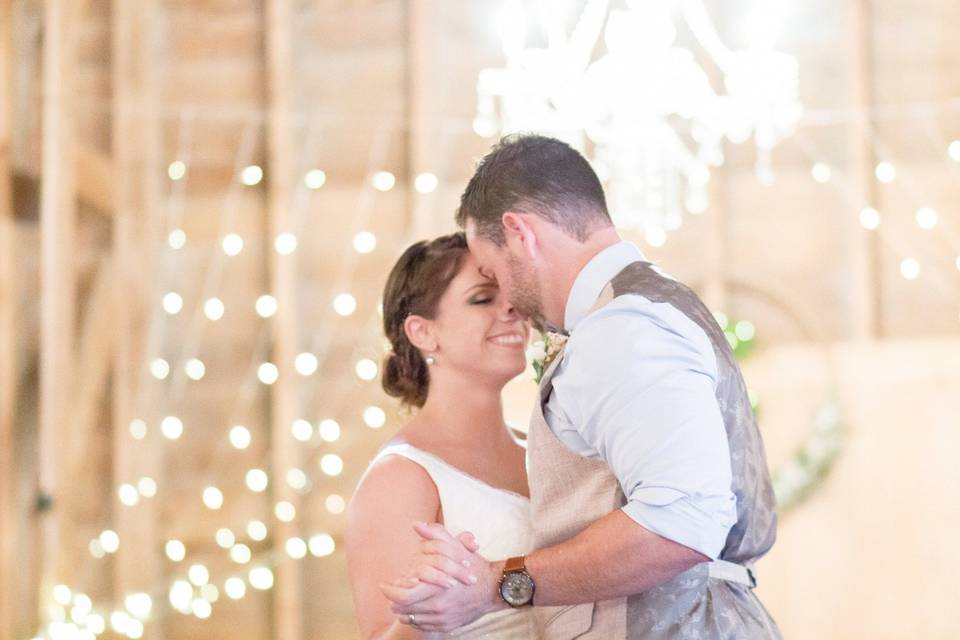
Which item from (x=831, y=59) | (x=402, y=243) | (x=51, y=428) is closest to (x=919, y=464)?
(x=831, y=59)

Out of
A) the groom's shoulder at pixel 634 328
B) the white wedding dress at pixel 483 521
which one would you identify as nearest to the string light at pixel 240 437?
the white wedding dress at pixel 483 521

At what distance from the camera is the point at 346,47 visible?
5277 millimetres

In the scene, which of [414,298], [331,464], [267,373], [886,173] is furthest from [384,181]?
[414,298]

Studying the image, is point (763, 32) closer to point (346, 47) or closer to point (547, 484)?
point (346, 47)

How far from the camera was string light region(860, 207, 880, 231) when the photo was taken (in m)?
4.97

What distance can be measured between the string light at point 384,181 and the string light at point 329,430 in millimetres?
1007

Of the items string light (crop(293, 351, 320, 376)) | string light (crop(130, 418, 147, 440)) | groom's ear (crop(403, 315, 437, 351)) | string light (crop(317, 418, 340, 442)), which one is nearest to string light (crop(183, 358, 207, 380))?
string light (crop(130, 418, 147, 440))

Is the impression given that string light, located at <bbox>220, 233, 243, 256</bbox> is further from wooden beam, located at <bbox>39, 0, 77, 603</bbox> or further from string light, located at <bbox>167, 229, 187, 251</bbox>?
wooden beam, located at <bbox>39, 0, 77, 603</bbox>

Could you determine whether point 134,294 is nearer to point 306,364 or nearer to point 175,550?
point 306,364

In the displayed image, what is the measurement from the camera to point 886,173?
196 inches

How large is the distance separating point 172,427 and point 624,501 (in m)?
3.85

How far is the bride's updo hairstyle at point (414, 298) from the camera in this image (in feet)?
7.30

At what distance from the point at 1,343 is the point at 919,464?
3431 mm

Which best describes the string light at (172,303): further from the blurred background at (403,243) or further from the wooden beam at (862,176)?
the wooden beam at (862,176)
